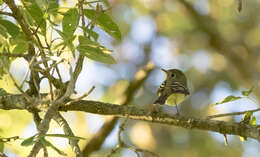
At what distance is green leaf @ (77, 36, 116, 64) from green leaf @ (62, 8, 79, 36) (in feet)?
0.18

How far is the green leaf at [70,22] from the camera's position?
1512mm

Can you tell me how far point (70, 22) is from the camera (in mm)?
1554

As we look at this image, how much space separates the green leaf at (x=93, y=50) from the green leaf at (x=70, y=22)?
0.18 feet

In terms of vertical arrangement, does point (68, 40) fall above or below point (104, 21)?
below

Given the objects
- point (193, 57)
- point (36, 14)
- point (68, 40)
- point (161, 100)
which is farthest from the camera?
point (193, 57)

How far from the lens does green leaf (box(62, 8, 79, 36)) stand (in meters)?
1.51

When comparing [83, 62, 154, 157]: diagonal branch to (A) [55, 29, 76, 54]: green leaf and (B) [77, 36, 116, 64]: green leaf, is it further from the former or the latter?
(A) [55, 29, 76, 54]: green leaf

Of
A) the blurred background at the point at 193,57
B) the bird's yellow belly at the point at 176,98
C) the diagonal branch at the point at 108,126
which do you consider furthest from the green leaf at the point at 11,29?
the blurred background at the point at 193,57

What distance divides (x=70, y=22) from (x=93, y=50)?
0.16 meters

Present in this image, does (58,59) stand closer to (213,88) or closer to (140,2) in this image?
(140,2)

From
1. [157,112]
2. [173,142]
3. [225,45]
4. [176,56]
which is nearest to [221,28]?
[176,56]

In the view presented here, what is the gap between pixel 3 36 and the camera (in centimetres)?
169

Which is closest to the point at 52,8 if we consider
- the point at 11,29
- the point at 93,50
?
the point at 11,29

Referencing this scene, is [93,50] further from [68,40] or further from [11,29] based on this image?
[11,29]
